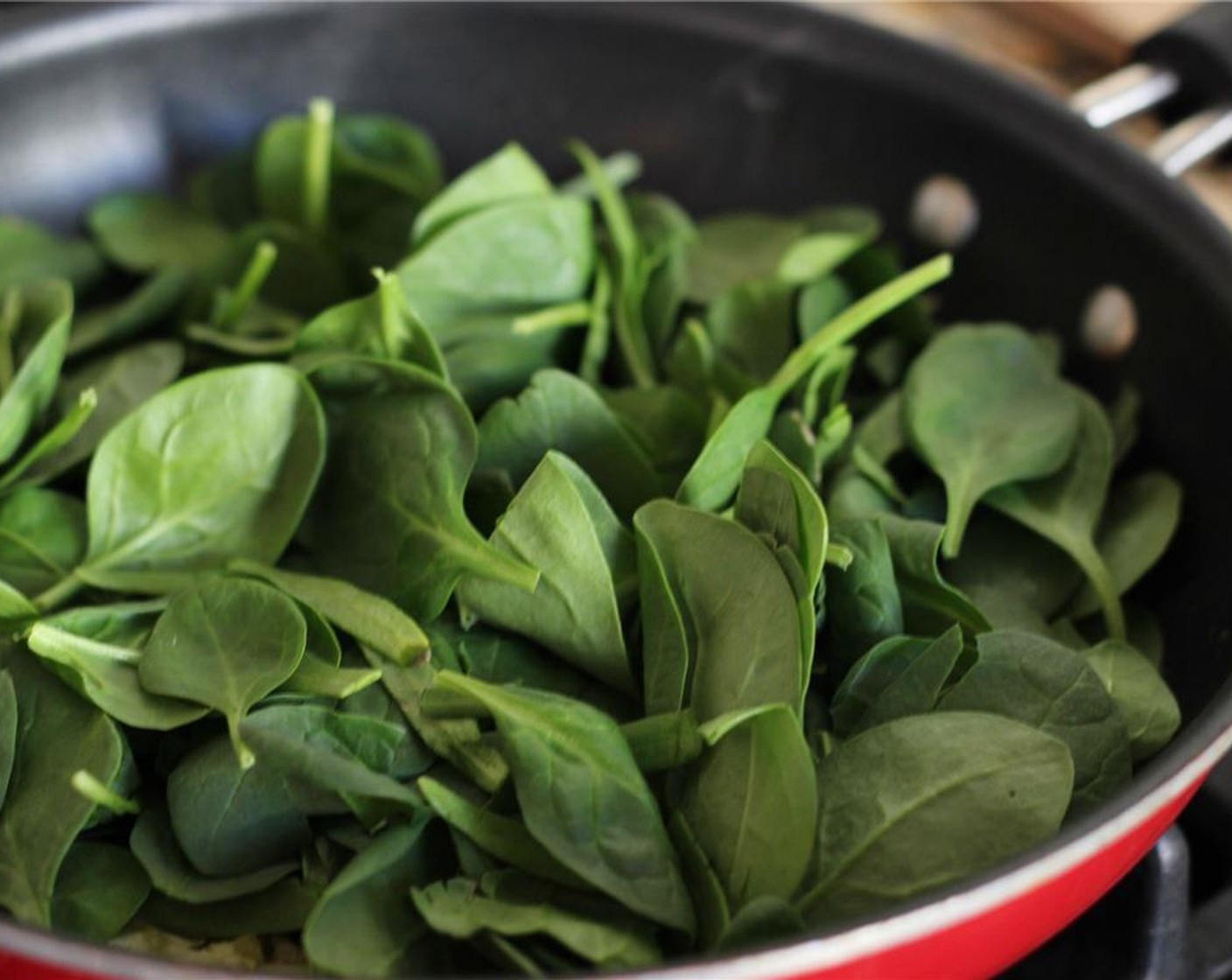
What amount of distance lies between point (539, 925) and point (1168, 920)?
259 mm

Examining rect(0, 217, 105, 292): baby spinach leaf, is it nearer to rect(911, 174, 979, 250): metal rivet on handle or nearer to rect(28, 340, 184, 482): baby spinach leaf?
rect(28, 340, 184, 482): baby spinach leaf

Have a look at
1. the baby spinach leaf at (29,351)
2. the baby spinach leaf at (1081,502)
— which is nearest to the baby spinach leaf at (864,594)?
the baby spinach leaf at (1081,502)

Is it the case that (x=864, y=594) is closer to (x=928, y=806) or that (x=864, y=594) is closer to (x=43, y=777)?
(x=928, y=806)

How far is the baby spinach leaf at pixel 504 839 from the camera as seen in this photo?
439 mm

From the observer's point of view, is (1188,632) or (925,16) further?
(925,16)

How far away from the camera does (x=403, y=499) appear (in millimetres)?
538

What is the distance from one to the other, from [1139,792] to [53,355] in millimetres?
432

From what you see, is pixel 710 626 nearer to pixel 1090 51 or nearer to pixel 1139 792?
pixel 1139 792

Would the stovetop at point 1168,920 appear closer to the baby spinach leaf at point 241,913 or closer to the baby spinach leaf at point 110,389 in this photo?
the baby spinach leaf at point 241,913

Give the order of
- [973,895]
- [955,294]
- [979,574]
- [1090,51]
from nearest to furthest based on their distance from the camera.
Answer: [973,895]
[979,574]
[955,294]
[1090,51]

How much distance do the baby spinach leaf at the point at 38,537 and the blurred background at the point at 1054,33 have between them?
1.46 ft

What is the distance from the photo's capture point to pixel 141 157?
761 millimetres

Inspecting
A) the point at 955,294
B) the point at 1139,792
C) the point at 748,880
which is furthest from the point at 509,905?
the point at 955,294

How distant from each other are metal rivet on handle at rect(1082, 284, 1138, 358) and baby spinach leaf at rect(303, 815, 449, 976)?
0.39 meters
